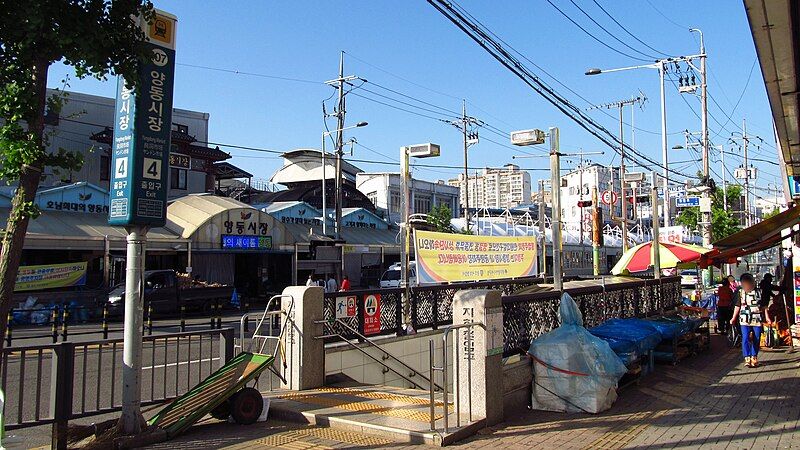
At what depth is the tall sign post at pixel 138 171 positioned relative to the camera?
675cm

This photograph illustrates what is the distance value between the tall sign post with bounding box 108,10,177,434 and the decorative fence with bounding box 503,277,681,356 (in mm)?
4657

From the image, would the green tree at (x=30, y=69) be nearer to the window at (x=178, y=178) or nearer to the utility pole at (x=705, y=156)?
the utility pole at (x=705, y=156)

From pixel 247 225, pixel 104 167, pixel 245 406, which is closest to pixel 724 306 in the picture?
pixel 245 406

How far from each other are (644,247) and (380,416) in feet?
52.3

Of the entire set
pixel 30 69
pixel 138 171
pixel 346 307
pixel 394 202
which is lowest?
pixel 346 307

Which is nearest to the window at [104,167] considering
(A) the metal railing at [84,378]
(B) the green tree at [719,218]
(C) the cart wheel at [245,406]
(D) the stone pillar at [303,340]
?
(A) the metal railing at [84,378]

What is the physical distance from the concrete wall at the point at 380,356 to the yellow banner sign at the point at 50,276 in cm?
1700

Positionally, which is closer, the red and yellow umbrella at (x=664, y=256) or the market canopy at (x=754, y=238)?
the market canopy at (x=754, y=238)

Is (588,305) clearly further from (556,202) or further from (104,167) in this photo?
(104,167)

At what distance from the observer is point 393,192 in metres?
62.0

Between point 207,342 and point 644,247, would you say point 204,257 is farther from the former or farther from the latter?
point 644,247

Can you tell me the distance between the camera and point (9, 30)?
5441mm

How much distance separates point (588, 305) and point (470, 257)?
19.2 feet

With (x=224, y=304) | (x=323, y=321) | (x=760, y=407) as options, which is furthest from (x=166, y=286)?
(x=760, y=407)
